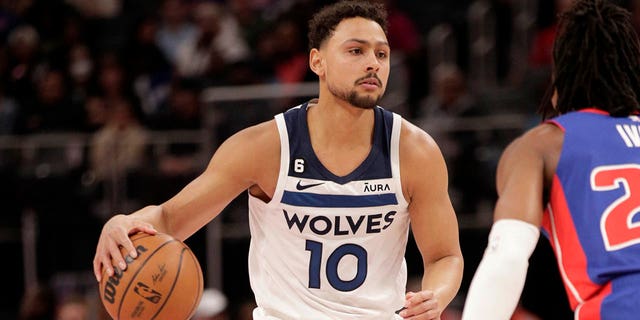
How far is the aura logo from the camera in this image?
465 centimetres

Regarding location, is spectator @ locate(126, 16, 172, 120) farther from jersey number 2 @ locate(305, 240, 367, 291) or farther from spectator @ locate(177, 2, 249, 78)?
jersey number 2 @ locate(305, 240, 367, 291)

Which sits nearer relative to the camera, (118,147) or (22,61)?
(118,147)

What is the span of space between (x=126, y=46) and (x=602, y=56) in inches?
359

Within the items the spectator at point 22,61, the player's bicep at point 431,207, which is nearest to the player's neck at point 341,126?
the player's bicep at point 431,207

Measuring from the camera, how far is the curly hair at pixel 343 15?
5191 mm

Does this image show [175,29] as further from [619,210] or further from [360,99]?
[619,210]

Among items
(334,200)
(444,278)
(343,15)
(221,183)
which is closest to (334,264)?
(334,200)

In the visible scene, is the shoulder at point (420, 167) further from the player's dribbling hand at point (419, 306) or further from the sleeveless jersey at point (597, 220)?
the sleeveless jersey at point (597, 220)

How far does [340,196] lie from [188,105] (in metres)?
5.75

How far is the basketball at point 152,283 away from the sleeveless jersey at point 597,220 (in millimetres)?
1652

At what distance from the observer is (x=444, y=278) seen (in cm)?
494

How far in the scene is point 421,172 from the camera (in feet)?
16.7

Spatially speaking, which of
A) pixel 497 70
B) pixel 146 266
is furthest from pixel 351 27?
pixel 497 70

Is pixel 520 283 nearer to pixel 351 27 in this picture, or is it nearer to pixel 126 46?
pixel 351 27
